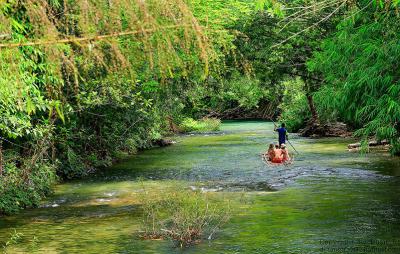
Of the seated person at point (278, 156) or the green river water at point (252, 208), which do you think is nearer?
the green river water at point (252, 208)

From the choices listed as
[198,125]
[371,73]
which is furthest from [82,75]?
[198,125]

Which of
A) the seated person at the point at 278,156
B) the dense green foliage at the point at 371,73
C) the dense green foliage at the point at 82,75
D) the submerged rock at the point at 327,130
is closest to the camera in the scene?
the dense green foliage at the point at 82,75

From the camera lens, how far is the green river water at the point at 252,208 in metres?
13.2

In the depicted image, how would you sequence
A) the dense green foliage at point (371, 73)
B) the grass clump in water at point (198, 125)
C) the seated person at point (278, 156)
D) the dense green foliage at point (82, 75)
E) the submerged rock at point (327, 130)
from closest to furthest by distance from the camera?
the dense green foliage at point (82, 75) < the dense green foliage at point (371, 73) < the seated person at point (278, 156) < the submerged rock at point (327, 130) < the grass clump in water at point (198, 125)

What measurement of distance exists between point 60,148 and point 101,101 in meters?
3.64

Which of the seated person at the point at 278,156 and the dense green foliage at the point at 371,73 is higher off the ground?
the dense green foliage at the point at 371,73

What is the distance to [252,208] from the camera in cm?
1772

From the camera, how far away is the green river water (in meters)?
13.2

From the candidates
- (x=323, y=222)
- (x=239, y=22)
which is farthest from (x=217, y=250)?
(x=239, y=22)

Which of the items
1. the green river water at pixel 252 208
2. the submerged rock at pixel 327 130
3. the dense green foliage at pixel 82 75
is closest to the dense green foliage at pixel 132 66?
the dense green foliage at pixel 82 75

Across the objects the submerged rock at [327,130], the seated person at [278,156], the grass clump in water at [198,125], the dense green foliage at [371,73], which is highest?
the dense green foliage at [371,73]

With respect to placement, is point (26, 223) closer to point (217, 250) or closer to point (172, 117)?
point (217, 250)

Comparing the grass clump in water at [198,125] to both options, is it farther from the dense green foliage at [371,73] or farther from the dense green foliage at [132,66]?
the dense green foliage at [371,73]

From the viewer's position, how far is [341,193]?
19984 millimetres
